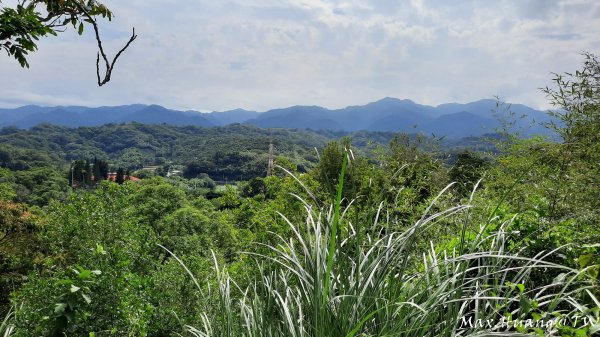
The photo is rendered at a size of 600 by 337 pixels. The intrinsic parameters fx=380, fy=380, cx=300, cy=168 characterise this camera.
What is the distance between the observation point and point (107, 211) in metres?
6.35

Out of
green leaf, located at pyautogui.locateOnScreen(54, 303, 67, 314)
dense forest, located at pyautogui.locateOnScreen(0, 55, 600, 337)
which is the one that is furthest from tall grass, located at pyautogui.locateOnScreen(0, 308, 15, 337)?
green leaf, located at pyautogui.locateOnScreen(54, 303, 67, 314)

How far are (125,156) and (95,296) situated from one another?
156 meters

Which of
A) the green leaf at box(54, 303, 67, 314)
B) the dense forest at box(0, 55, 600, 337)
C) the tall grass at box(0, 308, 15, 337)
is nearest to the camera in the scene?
the dense forest at box(0, 55, 600, 337)

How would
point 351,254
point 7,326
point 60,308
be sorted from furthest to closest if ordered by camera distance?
point 7,326 < point 351,254 < point 60,308

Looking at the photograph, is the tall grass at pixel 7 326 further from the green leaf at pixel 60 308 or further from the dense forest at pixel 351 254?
the green leaf at pixel 60 308

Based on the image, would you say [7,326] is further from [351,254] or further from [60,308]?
[351,254]

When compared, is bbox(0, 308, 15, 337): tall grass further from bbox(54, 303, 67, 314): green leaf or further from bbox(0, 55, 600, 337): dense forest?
bbox(54, 303, 67, 314): green leaf

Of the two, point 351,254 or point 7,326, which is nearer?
point 351,254

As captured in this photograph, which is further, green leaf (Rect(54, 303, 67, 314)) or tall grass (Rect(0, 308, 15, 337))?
tall grass (Rect(0, 308, 15, 337))

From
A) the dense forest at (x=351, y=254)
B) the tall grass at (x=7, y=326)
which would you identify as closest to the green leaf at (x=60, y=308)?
the dense forest at (x=351, y=254)

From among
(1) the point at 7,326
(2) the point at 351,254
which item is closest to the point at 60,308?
(1) the point at 7,326

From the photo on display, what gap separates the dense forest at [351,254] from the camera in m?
1.41

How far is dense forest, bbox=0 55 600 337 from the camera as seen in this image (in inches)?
55.6

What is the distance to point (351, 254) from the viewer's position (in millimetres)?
2197
